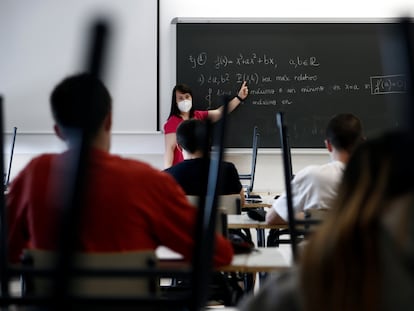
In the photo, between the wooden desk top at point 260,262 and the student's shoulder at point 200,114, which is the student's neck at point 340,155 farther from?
the student's shoulder at point 200,114

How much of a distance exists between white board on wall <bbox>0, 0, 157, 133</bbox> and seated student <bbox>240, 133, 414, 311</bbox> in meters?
4.78

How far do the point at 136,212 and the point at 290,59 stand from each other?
168 inches

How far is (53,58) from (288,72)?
2264 millimetres

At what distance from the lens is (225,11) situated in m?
5.40

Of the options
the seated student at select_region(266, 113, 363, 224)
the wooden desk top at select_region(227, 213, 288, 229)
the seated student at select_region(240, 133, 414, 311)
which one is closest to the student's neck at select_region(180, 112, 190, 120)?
the wooden desk top at select_region(227, 213, 288, 229)

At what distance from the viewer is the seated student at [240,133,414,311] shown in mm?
563

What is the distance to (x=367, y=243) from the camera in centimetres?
58

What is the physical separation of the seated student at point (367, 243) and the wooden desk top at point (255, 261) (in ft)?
3.02

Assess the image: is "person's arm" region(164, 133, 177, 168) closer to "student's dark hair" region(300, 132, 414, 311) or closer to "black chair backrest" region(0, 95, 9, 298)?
"black chair backrest" region(0, 95, 9, 298)

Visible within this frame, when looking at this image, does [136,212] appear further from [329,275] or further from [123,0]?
[123,0]

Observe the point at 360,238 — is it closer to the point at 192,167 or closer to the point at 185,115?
the point at 192,167

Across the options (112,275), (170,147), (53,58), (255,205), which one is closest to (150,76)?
(170,147)

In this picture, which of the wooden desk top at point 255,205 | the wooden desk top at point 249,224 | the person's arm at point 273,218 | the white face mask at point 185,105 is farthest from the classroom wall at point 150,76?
the person's arm at point 273,218

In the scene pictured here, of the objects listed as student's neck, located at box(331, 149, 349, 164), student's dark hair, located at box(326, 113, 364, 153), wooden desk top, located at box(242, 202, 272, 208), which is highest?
student's dark hair, located at box(326, 113, 364, 153)
